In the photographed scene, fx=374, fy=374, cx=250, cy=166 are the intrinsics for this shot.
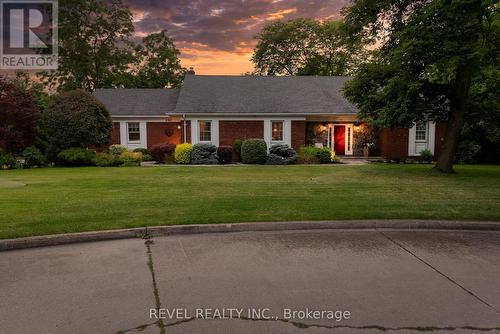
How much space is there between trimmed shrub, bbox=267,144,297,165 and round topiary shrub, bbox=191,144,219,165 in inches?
127

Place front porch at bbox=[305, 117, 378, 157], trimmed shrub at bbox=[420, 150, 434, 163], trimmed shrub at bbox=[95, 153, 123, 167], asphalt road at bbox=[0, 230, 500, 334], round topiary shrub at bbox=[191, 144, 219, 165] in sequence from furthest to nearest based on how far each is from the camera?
front porch at bbox=[305, 117, 378, 157] < trimmed shrub at bbox=[420, 150, 434, 163] < round topiary shrub at bbox=[191, 144, 219, 165] < trimmed shrub at bbox=[95, 153, 123, 167] < asphalt road at bbox=[0, 230, 500, 334]

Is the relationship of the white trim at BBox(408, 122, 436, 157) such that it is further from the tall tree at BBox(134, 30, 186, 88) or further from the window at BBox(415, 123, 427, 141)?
the tall tree at BBox(134, 30, 186, 88)

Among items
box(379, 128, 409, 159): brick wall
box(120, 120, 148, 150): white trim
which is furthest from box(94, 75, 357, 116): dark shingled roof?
box(379, 128, 409, 159): brick wall

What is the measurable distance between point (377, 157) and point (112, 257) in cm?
2310

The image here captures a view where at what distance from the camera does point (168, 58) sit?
47.0 meters

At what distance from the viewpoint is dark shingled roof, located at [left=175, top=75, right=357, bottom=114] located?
2502 centimetres

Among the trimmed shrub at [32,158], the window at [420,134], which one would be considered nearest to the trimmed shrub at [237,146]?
the trimmed shrub at [32,158]

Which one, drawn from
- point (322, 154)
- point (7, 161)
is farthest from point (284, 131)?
point (7, 161)

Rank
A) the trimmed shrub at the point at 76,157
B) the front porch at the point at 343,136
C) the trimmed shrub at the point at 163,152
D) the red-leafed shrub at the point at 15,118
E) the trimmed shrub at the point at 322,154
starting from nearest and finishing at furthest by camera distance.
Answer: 1. the red-leafed shrub at the point at 15,118
2. the trimmed shrub at the point at 76,157
3. the trimmed shrub at the point at 322,154
4. the trimmed shrub at the point at 163,152
5. the front porch at the point at 343,136

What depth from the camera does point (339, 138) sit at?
26.8 metres

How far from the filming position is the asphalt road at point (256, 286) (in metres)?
3.55

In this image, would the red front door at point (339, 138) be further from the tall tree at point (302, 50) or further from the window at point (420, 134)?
the tall tree at point (302, 50)

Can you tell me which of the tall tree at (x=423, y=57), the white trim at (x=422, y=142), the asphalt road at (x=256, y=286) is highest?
the tall tree at (x=423, y=57)

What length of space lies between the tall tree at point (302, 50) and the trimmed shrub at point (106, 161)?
1273 inches
